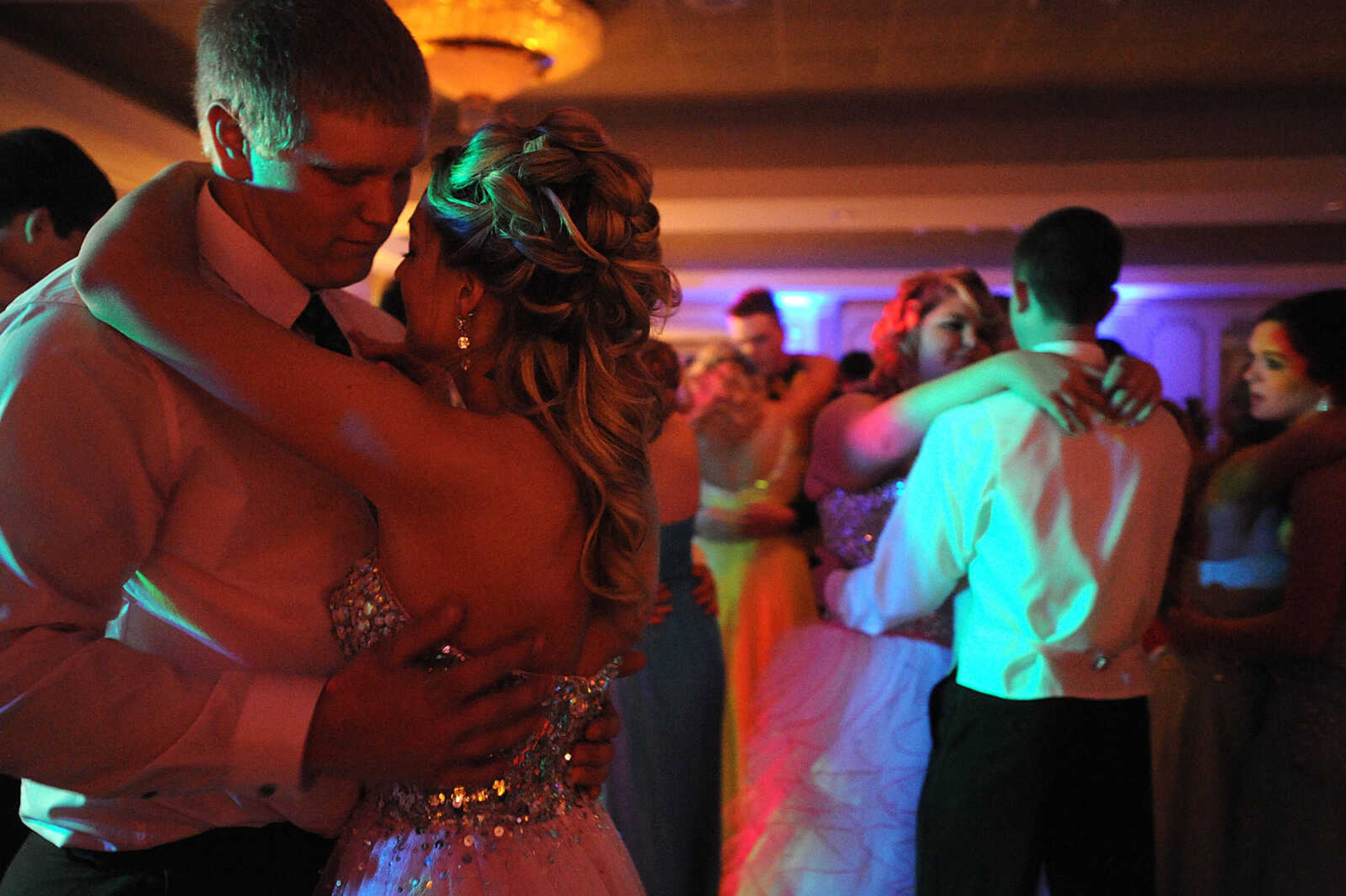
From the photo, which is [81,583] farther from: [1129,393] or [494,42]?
[494,42]

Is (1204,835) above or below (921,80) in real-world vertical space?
below

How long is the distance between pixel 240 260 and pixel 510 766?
2.31 ft

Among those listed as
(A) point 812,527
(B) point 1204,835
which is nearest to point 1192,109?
(A) point 812,527

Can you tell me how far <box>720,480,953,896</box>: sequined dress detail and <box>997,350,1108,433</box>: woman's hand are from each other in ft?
2.14

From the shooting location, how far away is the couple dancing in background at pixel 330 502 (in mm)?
1021

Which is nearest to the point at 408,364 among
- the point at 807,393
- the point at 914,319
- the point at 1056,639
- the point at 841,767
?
the point at 1056,639

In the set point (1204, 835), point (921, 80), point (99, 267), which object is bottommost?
point (1204, 835)

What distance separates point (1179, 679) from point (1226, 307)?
11011 mm

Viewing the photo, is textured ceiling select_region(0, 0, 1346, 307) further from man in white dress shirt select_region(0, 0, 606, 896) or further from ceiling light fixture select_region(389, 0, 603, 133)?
man in white dress shirt select_region(0, 0, 606, 896)

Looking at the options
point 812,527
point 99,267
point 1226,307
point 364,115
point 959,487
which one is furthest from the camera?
point 1226,307

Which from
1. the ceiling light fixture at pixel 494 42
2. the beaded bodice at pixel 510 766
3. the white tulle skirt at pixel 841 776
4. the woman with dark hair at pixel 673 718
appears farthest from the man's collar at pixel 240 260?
the ceiling light fixture at pixel 494 42

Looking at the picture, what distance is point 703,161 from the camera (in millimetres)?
6809

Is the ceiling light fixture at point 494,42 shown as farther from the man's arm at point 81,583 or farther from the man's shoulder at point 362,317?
the man's arm at point 81,583

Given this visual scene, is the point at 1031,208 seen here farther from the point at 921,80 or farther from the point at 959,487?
the point at 959,487
